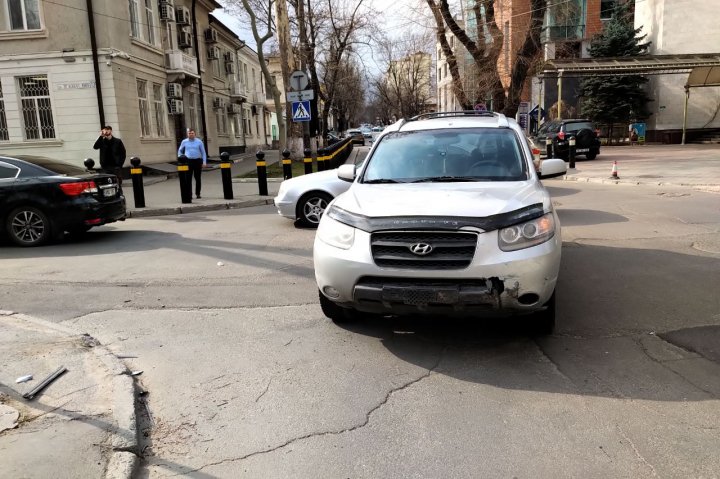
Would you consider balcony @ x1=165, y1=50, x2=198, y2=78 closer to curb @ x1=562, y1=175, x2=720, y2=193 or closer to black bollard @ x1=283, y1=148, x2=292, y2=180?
black bollard @ x1=283, y1=148, x2=292, y2=180

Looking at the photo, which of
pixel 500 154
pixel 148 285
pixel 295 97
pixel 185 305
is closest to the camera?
pixel 500 154

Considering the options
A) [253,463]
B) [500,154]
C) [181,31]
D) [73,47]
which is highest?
[181,31]

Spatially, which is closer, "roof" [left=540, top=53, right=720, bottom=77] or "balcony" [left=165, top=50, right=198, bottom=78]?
"roof" [left=540, top=53, right=720, bottom=77]

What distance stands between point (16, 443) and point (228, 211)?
10072 millimetres

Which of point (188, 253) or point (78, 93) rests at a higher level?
point (78, 93)

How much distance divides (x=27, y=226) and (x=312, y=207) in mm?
4668

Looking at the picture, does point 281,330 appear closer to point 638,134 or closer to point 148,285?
point 148,285

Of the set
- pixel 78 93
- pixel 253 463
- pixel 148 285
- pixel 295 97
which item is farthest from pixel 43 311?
pixel 78 93

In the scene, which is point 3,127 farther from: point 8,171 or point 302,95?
point 8,171

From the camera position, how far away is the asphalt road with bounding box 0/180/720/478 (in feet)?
9.87

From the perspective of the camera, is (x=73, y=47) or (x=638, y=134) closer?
(x=73, y=47)

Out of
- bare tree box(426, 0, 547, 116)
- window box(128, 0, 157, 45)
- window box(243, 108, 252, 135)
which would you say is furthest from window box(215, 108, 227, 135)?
bare tree box(426, 0, 547, 116)

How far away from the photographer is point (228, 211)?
507 inches

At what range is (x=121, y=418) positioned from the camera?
10.9ft
